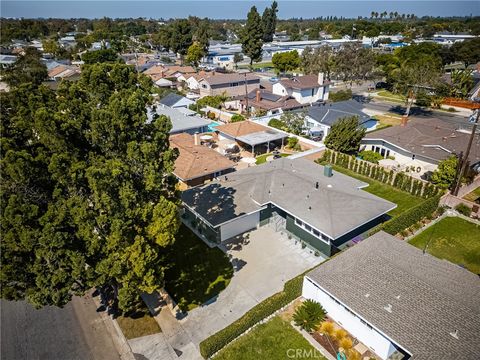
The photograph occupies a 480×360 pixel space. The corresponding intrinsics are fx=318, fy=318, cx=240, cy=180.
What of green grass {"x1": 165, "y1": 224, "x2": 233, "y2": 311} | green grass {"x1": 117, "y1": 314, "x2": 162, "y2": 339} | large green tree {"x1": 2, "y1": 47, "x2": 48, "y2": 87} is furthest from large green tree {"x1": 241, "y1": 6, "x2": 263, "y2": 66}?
green grass {"x1": 117, "y1": 314, "x2": 162, "y2": 339}

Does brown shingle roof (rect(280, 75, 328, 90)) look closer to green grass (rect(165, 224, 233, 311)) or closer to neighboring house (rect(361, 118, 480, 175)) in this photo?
neighboring house (rect(361, 118, 480, 175))

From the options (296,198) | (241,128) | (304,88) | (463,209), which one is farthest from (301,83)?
(296,198)

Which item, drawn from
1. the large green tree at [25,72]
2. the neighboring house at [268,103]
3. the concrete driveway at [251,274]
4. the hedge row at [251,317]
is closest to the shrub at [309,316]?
the hedge row at [251,317]

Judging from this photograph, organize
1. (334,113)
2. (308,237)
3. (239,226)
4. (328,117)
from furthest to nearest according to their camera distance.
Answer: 1. (334,113)
2. (328,117)
3. (239,226)
4. (308,237)

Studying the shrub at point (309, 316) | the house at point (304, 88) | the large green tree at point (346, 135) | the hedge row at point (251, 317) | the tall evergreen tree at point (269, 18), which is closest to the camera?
the hedge row at point (251, 317)

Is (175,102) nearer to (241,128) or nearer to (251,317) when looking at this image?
(241,128)

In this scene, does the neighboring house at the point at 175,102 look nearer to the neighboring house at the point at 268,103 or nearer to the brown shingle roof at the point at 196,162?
the neighboring house at the point at 268,103
